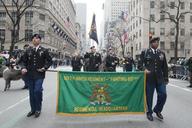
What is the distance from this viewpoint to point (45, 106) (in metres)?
10.0

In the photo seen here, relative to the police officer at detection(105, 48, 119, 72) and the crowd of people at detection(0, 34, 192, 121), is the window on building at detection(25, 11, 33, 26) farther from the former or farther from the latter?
the crowd of people at detection(0, 34, 192, 121)

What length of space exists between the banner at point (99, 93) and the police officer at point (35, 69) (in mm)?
691

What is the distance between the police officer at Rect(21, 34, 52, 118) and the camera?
8180mm

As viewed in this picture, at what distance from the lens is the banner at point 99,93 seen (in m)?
7.70

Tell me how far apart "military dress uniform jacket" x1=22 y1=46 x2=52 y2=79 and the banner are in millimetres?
792

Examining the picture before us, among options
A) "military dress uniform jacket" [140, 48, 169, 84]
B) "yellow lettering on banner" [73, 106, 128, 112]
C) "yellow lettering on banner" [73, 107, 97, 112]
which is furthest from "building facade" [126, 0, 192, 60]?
"yellow lettering on banner" [73, 107, 97, 112]

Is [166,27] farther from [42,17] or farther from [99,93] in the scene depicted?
[99,93]

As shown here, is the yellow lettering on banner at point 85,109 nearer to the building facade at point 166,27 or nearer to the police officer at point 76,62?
the police officer at point 76,62

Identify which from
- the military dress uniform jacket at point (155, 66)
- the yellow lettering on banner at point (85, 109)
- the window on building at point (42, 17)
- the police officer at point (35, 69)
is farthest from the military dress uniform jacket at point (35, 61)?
the window on building at point (42, 17)

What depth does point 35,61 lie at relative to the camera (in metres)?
8.33

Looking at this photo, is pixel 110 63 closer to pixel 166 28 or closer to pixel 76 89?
pixel 76 89

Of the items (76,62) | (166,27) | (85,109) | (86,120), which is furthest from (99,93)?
(166,27)

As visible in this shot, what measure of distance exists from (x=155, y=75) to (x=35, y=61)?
2.76m

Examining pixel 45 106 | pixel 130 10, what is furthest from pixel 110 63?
pixel 130 10
